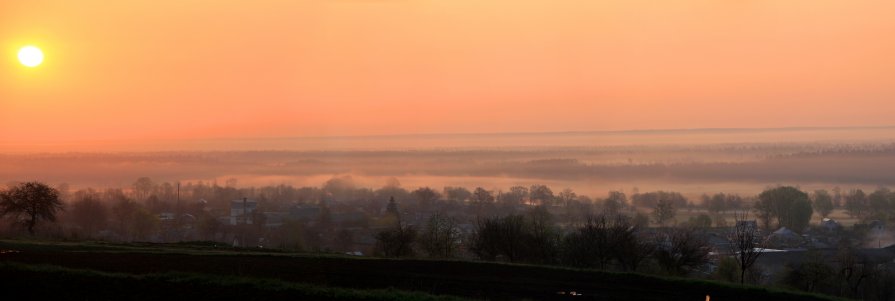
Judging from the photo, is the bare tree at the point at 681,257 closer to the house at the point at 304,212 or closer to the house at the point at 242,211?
the house at the point at 304,212

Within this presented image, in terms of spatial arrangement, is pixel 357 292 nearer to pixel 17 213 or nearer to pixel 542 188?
pixel 17 213

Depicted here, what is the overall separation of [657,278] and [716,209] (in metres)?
68.5

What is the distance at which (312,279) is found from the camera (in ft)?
85.6

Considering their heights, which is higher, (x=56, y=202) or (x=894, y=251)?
(x=56, y=202)

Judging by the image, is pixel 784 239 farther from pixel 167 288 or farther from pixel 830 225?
pixel 167 288

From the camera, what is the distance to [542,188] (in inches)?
4242

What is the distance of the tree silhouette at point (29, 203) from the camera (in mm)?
56906

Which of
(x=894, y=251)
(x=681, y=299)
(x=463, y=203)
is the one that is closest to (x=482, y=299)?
(x=681, y=299)

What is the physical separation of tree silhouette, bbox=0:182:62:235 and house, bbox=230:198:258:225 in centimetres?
3157

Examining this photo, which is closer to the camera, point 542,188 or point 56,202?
point 56,202

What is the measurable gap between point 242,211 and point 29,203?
4368 cm

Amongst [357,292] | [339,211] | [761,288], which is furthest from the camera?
[339,211]

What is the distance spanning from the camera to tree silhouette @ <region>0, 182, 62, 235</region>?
56906mm

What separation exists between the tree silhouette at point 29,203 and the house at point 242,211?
31.6 m
